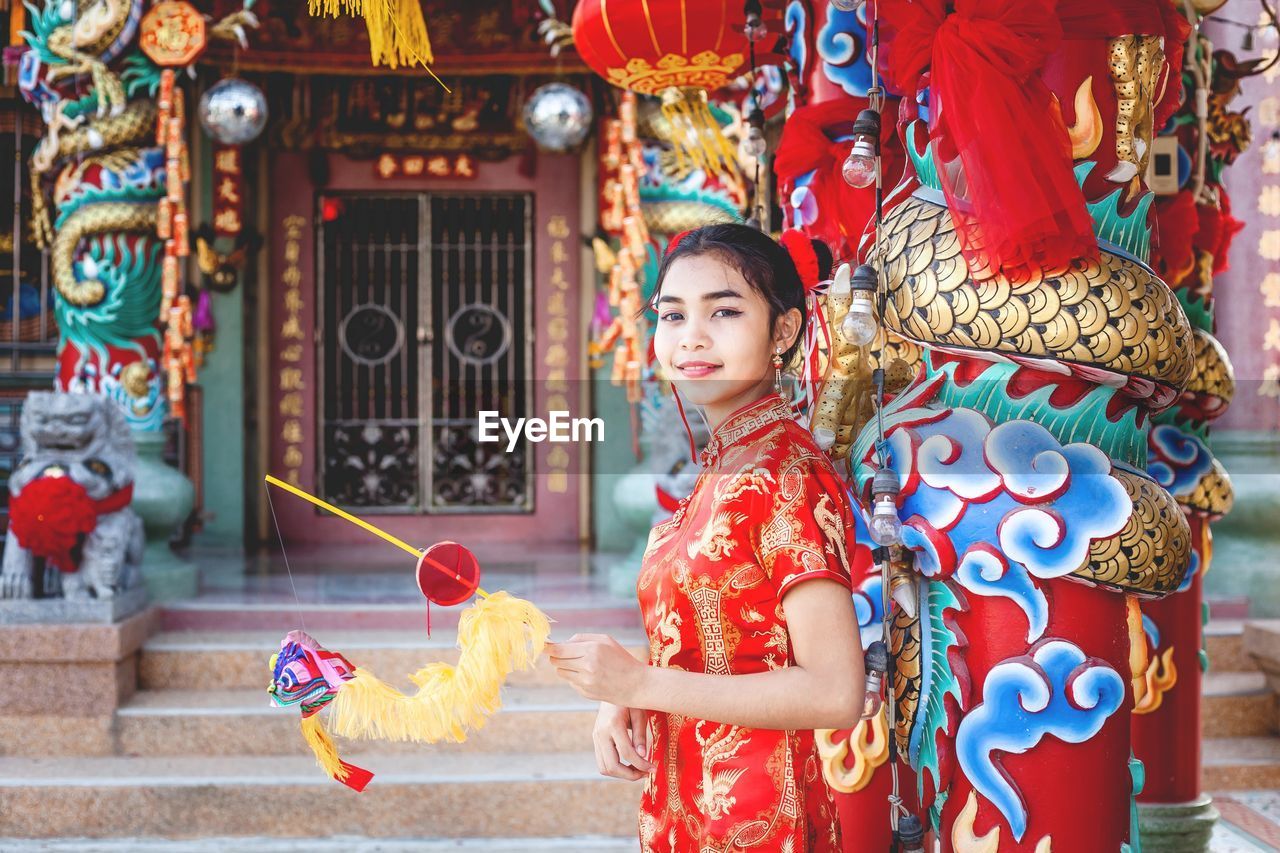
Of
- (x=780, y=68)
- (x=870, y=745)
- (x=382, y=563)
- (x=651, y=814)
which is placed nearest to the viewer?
(x=651, y=814)

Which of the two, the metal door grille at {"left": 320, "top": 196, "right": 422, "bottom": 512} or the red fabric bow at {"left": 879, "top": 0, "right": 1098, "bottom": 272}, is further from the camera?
the metal door grille at {"left": 320, "top": 196, "right": 422, "bottom": 512}

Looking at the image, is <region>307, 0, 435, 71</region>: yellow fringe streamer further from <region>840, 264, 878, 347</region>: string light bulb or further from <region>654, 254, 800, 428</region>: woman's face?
<region>840, 264, 878, 347</region>: string light bulb

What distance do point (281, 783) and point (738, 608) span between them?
2.83 metres

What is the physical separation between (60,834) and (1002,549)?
3.29 metres

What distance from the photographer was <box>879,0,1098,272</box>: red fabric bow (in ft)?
4.47

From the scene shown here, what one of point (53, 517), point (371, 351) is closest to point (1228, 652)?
point (53, 517)

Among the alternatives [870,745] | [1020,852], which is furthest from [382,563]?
[1020,852]

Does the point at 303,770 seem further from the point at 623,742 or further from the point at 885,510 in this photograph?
the point at 885,510

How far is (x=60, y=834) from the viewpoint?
12.1 feet

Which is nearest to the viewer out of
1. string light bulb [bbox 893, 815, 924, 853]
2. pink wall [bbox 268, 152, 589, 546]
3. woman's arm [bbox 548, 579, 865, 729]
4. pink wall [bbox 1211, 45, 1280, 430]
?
woman's arm [bbox 548, 579, 865, 729]

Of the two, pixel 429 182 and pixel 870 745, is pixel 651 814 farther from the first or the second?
pixel 429 182

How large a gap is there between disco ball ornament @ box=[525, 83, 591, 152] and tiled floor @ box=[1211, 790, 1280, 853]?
3735mm

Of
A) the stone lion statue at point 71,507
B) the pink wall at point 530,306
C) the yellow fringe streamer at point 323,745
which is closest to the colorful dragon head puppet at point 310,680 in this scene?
the yellow fringe streamer at point 323,745

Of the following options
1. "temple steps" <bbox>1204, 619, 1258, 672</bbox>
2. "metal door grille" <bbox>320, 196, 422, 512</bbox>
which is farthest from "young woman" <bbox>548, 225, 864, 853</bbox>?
"metal door grille" <bbox>320, 196, 422, 512</bbox>
